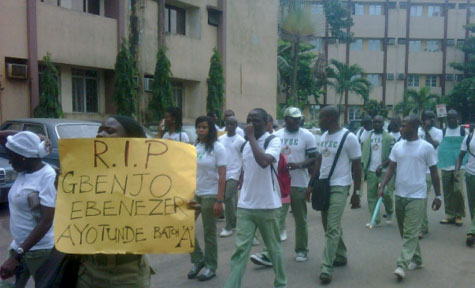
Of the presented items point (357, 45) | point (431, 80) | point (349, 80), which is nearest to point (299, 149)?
point (349, 80)

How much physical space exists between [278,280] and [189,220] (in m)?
2.34

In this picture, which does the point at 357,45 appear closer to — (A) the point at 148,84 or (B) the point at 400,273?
(A) the point at 148,84

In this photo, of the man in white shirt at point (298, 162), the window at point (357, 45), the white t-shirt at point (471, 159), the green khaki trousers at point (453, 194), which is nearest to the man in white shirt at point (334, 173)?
the man in white shirt at point (298, 162)

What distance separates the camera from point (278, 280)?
15.6 feet

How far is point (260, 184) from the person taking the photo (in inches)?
186

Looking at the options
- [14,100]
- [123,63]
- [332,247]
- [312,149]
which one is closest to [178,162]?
[332,247]

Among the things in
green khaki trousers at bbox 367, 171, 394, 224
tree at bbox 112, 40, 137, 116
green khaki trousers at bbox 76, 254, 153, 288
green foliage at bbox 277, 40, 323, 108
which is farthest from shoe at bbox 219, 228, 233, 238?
green foliage at bbox 277, 40, 323, 108

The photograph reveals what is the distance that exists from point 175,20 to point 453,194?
15.3 meters

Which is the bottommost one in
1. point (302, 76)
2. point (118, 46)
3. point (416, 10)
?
point (118, 46)

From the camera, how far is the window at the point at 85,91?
16772mm

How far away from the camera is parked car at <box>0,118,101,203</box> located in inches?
336

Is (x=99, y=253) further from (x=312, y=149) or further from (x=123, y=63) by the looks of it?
(x=123, y=63)

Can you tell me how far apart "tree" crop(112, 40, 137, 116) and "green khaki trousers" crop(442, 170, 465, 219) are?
10.8m

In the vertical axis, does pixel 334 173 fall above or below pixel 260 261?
above
